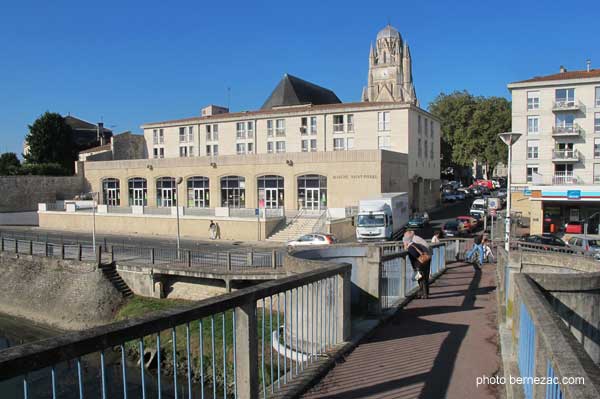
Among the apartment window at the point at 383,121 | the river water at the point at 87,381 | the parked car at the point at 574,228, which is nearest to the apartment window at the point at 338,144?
the apartment window at the point at 383,121

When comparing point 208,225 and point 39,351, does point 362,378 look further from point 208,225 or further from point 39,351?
point 208,225

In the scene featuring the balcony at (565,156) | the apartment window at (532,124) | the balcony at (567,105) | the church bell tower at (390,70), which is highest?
the church bell tower at (390,70)

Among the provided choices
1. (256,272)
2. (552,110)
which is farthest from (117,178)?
(552,110)

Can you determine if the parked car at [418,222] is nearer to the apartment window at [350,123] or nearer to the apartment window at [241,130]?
the apartment window at [350,123]

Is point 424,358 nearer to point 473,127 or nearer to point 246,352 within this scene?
point 246,352

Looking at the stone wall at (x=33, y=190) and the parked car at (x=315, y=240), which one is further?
the stone wall at (x=33, y=190)

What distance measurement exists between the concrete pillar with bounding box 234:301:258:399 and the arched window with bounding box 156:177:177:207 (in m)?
46.9

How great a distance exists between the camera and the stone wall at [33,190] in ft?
176

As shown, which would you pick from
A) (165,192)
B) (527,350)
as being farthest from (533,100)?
(527,350)

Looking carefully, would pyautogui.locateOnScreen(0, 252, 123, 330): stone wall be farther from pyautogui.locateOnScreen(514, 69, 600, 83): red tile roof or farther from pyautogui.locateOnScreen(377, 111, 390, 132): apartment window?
pyautogui.locateOnScreen(514, 69, 600, 83): red tile roof

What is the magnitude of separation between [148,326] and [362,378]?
2.99 metres

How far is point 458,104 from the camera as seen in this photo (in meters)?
73.9

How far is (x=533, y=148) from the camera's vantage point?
4672cm

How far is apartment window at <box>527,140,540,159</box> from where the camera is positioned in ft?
153
